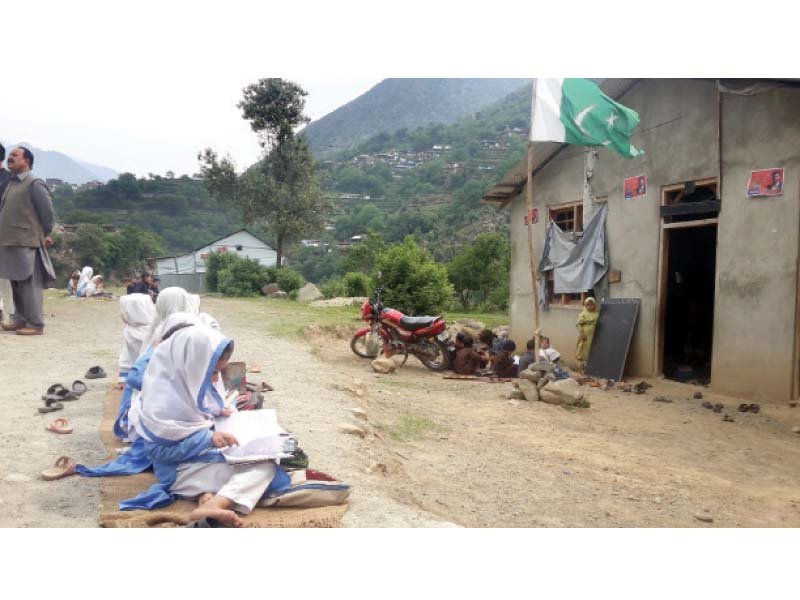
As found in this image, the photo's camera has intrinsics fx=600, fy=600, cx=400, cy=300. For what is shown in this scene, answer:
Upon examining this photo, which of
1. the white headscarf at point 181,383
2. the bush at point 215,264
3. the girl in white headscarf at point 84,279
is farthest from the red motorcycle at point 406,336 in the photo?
the bush at point 215,264

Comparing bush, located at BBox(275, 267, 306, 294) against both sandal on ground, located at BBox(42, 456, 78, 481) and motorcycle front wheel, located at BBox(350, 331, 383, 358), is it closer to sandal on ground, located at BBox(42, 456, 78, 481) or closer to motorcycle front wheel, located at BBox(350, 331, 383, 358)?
motorcycle front wheel, located at BBox(350, 331, 383, 358)

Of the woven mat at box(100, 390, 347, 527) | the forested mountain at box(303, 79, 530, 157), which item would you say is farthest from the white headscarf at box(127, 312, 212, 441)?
the forested mountain at box(303, 79, 530, 157)

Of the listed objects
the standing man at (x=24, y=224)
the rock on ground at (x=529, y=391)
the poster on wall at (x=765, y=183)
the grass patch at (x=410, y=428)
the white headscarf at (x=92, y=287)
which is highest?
the poster on wall at (x=765, y=183)

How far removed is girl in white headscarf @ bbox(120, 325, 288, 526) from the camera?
2725 millimetres

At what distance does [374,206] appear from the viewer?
35406 mm

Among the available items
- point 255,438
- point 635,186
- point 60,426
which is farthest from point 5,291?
point 635,186

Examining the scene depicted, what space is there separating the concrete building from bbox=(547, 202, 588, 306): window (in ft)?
0.08

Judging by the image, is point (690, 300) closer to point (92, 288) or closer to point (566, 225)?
point (566, 225)

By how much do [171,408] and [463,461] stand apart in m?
2.40

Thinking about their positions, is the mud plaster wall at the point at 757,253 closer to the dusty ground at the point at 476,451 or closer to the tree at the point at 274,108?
the dusty ground at the point at 476,451

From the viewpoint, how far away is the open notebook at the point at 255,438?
272 centimetres

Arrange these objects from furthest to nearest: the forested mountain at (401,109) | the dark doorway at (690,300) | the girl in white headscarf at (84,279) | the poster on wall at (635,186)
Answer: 1. the forested mountain at (401,109)
2. the girl in white headscarf at (84,279)
3. the dark doorway at (690,300)
4. the poster on wall at (635,186)

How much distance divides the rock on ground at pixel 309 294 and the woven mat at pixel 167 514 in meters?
16.5
